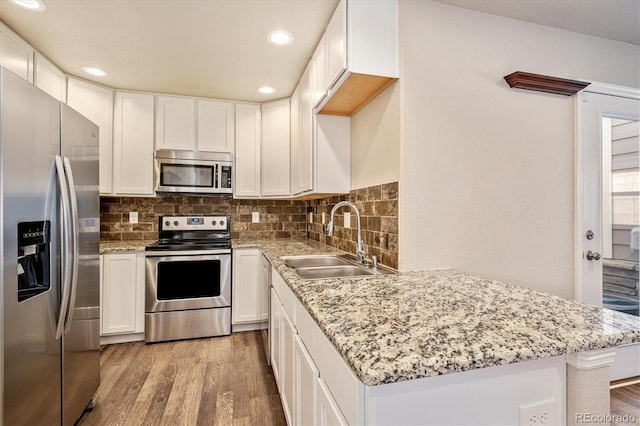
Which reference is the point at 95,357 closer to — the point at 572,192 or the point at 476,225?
the point at 476,225

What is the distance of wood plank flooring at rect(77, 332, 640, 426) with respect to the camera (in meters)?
1.72

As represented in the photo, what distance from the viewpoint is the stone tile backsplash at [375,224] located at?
5.31 ft

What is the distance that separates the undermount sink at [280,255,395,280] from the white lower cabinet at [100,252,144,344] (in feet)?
4.96

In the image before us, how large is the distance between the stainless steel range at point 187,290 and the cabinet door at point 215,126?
975mm

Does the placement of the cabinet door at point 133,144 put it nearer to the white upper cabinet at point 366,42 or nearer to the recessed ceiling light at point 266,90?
the recessed ceiling light at point 266,90

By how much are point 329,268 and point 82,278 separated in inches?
51.9

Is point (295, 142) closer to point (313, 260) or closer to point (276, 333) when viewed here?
point (313, 260)

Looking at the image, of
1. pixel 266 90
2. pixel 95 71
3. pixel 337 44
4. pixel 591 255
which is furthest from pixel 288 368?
pixel 95 71

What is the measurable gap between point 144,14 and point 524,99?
224 cm

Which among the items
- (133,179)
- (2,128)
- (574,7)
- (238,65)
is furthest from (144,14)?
(574,7)

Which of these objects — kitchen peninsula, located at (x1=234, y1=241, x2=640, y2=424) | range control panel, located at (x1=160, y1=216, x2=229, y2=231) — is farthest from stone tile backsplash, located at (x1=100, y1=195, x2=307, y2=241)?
kitchen peninsula, located at (x1=234, y1=241, x2=640, y2=424)

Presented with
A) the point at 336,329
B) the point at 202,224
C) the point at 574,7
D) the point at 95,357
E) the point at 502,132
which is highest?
the point at 574,7

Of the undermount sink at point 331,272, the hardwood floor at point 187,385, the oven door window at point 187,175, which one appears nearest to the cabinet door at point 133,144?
the oven door window at point 187,175

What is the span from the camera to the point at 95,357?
179 cm
